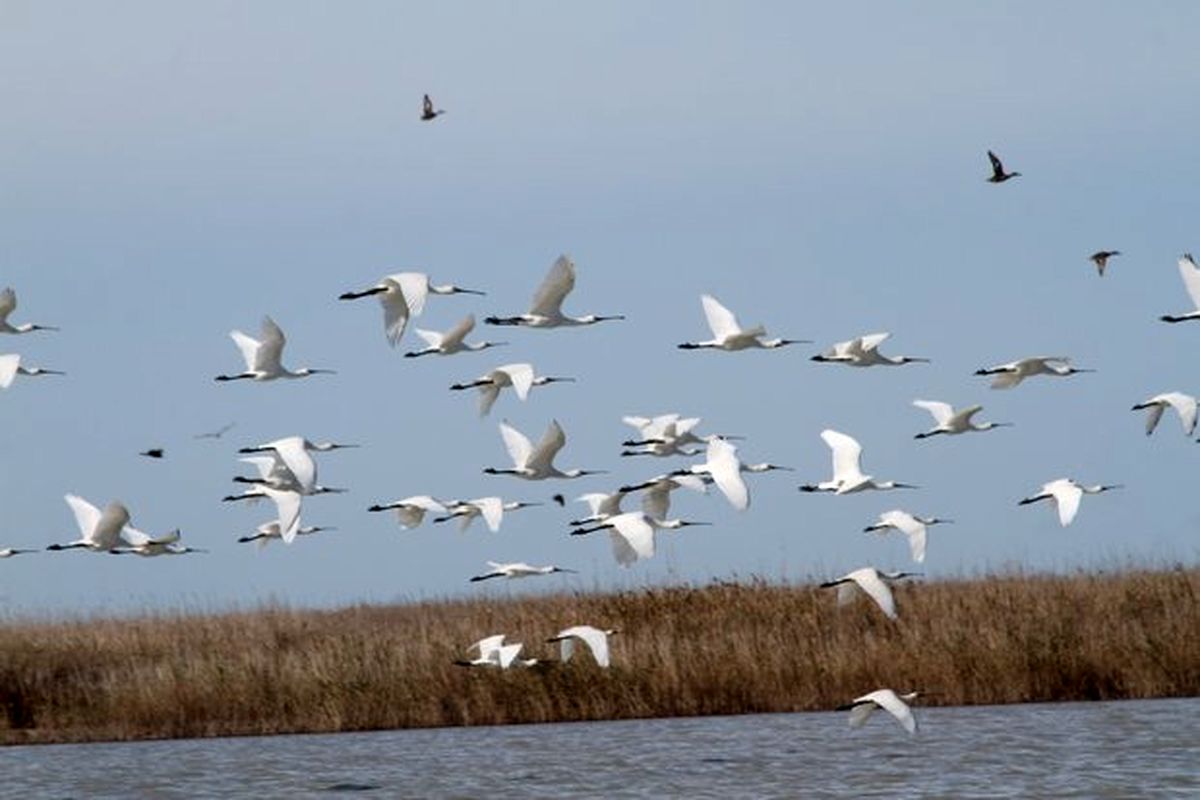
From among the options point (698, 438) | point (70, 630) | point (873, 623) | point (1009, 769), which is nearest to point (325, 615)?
point (70, 630)

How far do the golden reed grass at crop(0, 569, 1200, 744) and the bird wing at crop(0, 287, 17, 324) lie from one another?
185 inches

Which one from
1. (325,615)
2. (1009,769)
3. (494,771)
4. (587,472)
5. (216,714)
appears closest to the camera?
(1009,769)

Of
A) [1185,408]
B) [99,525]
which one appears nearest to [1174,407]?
[1185,408]

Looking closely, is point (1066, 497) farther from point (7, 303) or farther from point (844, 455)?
point (7, 303)

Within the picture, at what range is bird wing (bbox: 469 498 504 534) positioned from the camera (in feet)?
63.7

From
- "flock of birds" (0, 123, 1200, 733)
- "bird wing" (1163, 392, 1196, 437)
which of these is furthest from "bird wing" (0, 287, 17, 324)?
"bird wing" (1163, 392, 1196, 437)

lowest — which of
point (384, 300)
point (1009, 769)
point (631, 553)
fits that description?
point (1009, 769)

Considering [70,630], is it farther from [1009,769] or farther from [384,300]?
[1009,769]

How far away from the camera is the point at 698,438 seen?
1941 cm

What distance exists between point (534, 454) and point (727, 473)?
9.44 feet

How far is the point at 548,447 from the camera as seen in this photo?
18.7 meters

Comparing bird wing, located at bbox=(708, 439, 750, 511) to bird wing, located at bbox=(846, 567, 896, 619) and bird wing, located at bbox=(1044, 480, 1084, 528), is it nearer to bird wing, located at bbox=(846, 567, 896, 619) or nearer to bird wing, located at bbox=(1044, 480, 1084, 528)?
bird wing, located at bbox=(846, 567, 896, 619)

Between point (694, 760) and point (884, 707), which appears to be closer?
point (884, 707)

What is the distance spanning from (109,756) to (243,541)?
208 cm
